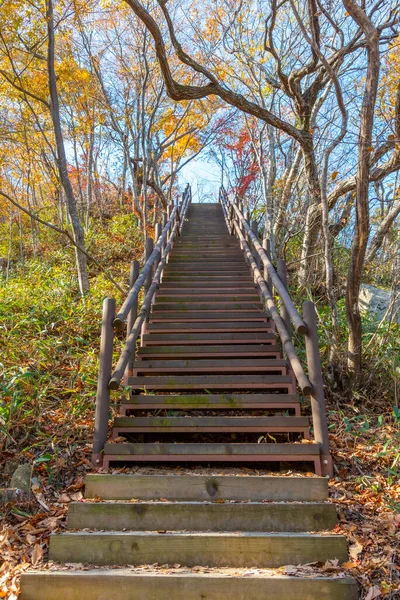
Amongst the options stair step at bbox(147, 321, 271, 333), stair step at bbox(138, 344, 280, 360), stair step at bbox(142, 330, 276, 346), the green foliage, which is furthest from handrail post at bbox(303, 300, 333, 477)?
the green foliage

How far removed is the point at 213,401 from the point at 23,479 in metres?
1.67

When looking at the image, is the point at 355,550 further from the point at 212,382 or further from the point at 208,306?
the point at 208,306

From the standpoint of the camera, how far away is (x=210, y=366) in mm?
4496

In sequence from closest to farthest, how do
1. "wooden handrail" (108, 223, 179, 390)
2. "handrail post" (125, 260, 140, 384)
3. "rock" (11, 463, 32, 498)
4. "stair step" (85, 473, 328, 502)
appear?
"stair step" (85, 473, 328, 502)
"rock" (11, 463, 32, 498)
"wooden handrail" (108, 223, 179, 390)
"handrail post" (125, 260, 140, 384)

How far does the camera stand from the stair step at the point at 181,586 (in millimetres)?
2316

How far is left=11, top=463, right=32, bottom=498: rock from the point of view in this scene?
325 centimetres

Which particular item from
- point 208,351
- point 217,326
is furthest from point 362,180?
point 208,351

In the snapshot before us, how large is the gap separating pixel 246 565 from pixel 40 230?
12995mm

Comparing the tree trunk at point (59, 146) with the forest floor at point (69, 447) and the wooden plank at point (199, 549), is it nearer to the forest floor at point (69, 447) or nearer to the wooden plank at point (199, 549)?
the forest floor at point (69, 447)

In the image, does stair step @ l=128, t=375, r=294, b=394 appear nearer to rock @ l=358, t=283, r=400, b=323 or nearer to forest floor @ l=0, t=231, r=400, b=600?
forest floor @ l=0, t=231, r=400, b=600

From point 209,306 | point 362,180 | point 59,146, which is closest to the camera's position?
point 362,180

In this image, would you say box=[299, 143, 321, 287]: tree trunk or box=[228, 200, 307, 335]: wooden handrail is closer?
box=[228, 200, 307, 335]: wooden handrail

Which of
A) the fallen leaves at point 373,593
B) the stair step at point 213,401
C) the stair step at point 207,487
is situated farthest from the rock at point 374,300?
the fallen leaves at point 373,593

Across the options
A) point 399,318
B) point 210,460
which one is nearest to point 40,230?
point 399,318
